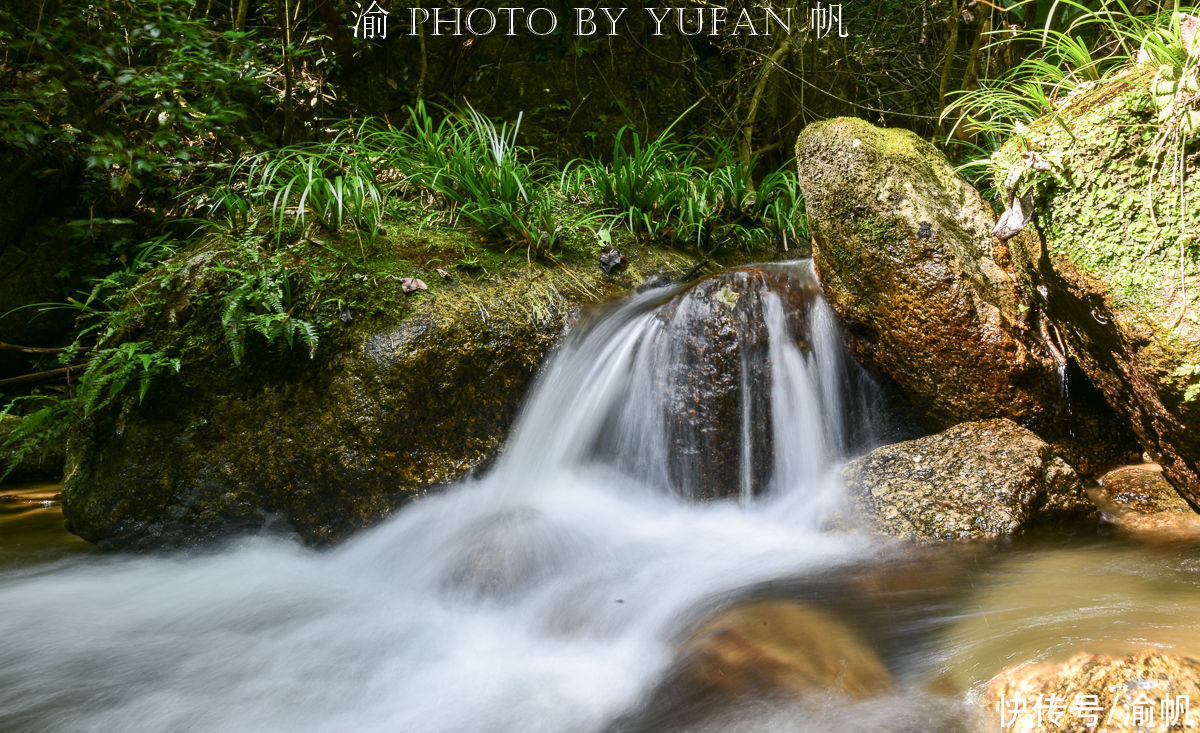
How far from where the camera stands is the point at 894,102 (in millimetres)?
7625

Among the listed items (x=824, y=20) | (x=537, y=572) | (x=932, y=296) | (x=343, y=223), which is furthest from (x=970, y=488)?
(x=824, y=20)

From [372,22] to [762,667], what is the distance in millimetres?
6462

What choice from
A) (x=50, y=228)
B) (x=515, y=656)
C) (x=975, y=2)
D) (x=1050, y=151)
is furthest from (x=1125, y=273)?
(x=50, y=228)

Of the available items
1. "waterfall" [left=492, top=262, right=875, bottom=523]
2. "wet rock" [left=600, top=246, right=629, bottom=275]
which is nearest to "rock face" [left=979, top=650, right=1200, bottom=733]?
"waterfall" [left=492, top=262, right=875, bottom=523]

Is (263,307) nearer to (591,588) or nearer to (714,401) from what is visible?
(591,588)

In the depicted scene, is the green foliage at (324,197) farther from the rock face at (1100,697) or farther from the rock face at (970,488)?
the rock face at (1100,697)

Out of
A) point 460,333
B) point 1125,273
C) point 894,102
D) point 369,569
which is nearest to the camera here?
point 1125,273

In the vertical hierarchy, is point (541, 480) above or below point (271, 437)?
below

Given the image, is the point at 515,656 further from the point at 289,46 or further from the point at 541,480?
the point at 289,46

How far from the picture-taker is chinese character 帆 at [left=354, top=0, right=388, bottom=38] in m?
6.13

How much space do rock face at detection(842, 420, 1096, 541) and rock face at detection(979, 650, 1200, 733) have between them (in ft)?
3.54

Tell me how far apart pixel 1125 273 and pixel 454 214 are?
3377mm

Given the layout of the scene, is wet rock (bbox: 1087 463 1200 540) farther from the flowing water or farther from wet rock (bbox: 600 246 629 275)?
wet rock (bbox: 600 246 629 275)

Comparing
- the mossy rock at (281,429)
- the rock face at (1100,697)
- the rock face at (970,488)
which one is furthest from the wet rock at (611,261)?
the rock face at (1100,697)
